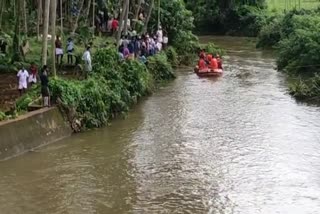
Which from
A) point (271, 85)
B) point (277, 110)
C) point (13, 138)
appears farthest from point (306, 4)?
point (13, 138)

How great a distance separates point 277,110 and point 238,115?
6.06 ft

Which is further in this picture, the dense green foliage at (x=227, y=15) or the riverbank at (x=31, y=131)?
the dense green foliage at (x=227, y=15)

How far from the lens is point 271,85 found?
29984mm

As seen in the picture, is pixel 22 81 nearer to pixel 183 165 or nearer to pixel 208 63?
pixel 183 165

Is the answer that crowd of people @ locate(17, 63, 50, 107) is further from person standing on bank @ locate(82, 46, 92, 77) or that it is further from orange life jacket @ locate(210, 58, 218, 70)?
orange life jacket @ locate(210, 58, 218, 70)

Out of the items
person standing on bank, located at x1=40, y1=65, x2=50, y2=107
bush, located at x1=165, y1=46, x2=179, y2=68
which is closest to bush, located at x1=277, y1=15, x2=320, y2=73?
bush, located at x1=165, y1=46, x2=179, y2=68

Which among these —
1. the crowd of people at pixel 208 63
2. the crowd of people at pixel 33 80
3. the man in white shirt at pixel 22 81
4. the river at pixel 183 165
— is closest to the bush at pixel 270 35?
the crowd of people at pixel 208 63

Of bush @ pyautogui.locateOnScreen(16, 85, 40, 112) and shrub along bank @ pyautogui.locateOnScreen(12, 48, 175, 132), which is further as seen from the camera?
shrub along bank @ pyautogui.locateOnScreen(12, 48, 175, 132)

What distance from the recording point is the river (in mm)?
13789

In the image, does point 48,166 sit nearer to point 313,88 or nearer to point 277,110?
point 277,110

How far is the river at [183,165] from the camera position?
1379 cm

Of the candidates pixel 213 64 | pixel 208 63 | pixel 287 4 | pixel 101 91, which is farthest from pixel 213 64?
pixel 287 4

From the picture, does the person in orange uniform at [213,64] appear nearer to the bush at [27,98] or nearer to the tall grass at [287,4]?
the bush at [27,98]

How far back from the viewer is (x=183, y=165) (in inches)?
657
